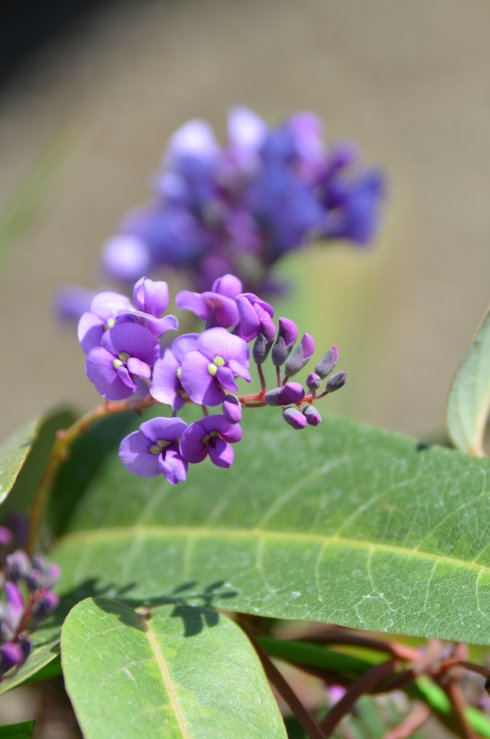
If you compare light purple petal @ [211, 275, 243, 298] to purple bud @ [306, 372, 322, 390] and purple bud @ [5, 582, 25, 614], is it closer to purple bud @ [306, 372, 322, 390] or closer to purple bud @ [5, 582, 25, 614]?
purple bud @ [306, 372, 322, 390]

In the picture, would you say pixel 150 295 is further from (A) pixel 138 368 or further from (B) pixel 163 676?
(B) pixel 163 676

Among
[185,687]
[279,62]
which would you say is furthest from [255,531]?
[279,62]

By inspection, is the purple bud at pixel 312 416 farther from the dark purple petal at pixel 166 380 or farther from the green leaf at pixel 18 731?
the green leaf at pixel 18 731

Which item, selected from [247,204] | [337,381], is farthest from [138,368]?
[247,204]

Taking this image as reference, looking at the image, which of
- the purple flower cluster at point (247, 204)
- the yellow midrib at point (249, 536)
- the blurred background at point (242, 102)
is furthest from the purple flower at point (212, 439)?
the blurred background at point (242, 102)

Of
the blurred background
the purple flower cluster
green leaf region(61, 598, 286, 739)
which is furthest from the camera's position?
the blurred background

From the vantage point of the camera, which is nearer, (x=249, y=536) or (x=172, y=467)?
(x=172, y=467)

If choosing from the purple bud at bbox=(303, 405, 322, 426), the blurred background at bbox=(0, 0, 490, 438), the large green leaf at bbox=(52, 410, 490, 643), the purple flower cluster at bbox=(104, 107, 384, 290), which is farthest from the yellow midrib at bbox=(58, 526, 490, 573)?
the blurred background at bbox=(0, 0, 490, 438)

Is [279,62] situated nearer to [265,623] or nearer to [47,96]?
[47,96]
